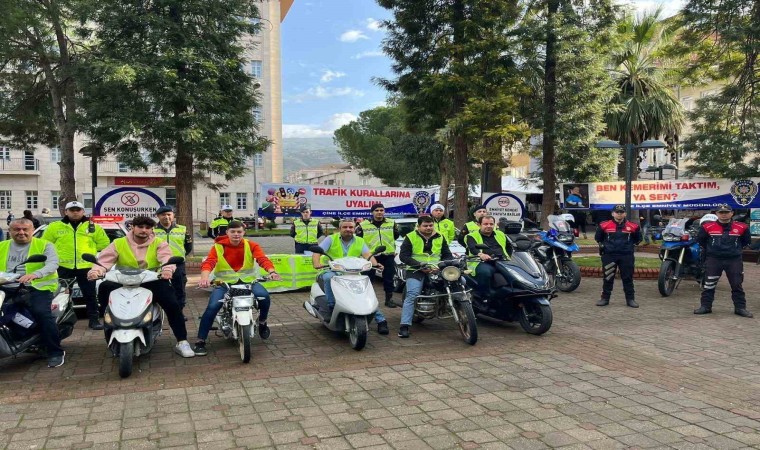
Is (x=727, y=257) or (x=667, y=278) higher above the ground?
(x=727, y=257)

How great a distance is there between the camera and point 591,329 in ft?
24.8

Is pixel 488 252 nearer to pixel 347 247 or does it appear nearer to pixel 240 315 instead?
pixel 347 247

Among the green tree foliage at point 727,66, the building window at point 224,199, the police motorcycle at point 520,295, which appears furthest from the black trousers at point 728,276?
the building window at point 224,199

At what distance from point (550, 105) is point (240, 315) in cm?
1415

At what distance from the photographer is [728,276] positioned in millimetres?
8516

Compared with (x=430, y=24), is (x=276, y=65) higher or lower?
higher

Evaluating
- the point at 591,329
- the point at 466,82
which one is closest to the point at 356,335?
the point at 591,329

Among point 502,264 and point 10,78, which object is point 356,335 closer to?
point 502,264

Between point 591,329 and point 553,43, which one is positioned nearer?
point 591,329

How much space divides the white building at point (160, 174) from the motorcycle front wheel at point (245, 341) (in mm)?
36900

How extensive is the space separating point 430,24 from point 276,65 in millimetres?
44167

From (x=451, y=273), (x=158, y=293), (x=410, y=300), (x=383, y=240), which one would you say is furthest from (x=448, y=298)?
(x=158, y=293)

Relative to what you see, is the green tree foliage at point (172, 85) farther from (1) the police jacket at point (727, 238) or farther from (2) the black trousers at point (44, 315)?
(1) the police jacket at point (727, 238)

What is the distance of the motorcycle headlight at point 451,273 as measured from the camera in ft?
22.1
